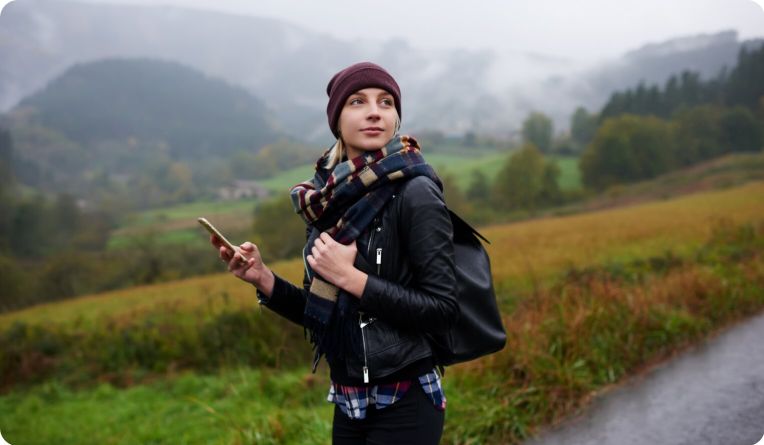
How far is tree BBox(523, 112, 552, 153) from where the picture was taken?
204 ft

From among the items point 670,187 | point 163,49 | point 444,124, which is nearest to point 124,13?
point 163,49

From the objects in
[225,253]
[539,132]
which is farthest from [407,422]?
[539,132]

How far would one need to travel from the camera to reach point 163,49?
9494 cm

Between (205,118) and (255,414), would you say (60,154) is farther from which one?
(255,414)

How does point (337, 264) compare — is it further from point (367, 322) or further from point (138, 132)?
point (138, 132)

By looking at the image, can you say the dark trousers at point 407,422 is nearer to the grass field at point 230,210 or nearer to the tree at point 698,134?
the tree at point 698,134

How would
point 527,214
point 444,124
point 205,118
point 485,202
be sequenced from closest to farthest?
point 527,214
point 485,202
point 444,124
point 205,118

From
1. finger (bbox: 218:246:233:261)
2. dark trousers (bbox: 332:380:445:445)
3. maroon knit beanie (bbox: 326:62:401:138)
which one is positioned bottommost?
dark trousers (bbox: 332:380:445:445)

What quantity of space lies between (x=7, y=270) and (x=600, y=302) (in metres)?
37.2

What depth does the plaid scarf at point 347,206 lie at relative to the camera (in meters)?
1.88

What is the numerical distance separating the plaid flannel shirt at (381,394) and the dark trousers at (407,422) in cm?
2

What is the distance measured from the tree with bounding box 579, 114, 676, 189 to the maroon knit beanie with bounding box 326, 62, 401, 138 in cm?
3857

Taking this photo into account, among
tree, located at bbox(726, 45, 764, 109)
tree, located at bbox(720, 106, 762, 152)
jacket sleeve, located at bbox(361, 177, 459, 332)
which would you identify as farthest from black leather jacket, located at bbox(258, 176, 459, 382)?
tree, located at bbox(720, 106, 762, 152)

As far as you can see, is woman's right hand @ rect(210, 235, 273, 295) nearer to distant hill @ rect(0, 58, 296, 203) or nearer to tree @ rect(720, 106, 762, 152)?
tree @ rect(720, 106, 762, 152)
